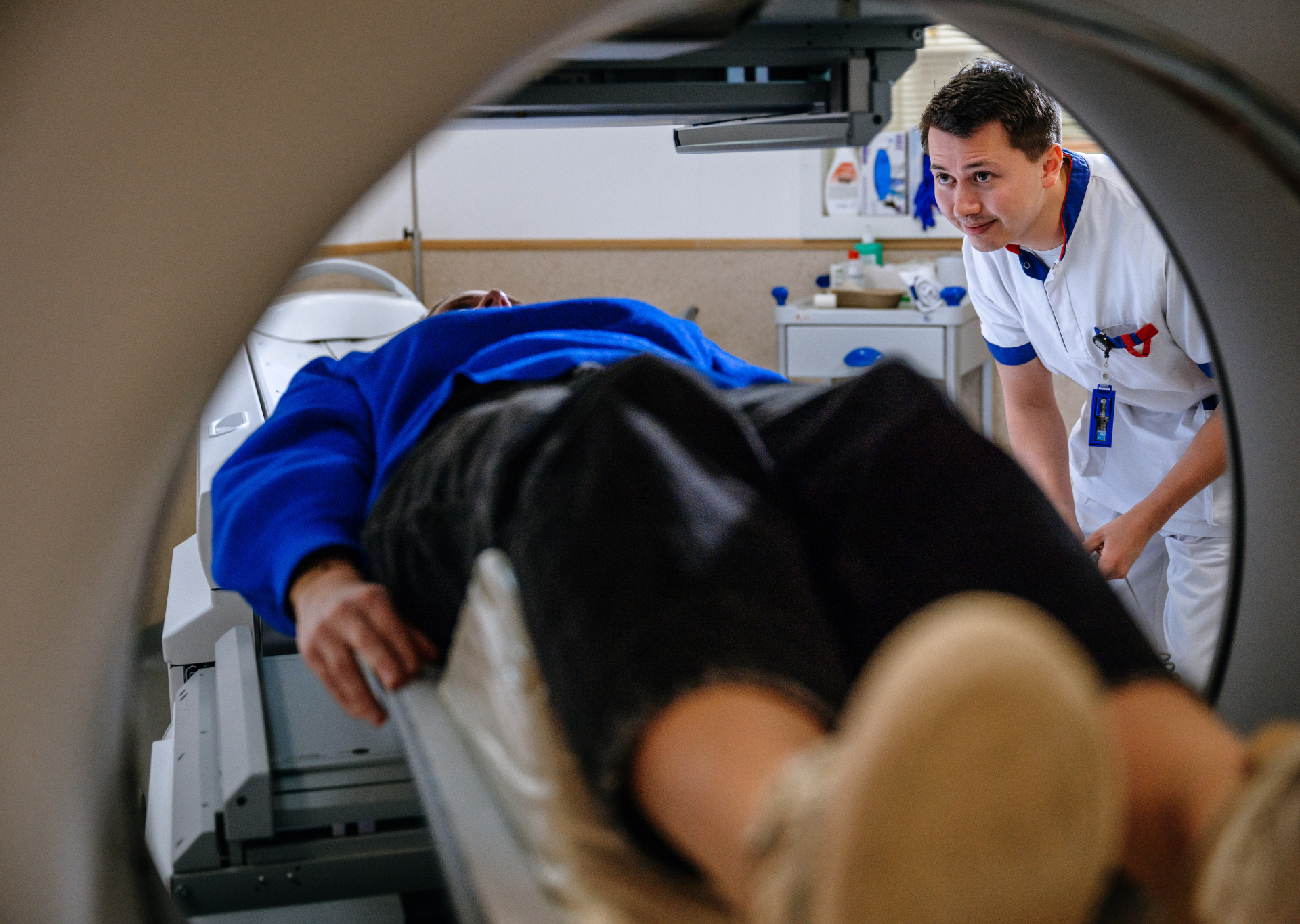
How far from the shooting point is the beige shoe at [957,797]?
0.47 meters

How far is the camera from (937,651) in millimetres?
468

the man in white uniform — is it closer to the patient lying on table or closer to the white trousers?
the white trousers

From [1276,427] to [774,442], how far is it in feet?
1.36

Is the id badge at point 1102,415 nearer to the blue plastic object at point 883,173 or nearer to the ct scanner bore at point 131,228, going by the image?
the ct scanner bore at point 131,228

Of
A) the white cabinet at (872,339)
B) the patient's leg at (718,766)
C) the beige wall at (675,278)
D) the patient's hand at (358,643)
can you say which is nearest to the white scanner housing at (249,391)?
the patient's hand at (358,643)

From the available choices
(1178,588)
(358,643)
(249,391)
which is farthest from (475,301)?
(1178,588)

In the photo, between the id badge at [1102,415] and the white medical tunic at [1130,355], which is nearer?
the white medical tunic at [1130,355]

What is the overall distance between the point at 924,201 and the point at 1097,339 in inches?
73.7

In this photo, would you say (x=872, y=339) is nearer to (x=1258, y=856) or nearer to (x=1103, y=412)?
(x=1103, y=412)

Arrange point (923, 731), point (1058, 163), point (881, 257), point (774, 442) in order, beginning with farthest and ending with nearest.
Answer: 1. point (881, 257)
2. point (1058, 163)
3. point (774, 442)
4. point (923, 731)

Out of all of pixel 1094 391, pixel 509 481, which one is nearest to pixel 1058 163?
pixel 1094 391

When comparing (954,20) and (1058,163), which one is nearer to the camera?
(954,20)

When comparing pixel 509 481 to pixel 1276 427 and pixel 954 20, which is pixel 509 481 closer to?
pixel 954 20

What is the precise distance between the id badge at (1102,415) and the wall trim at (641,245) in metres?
1.76
